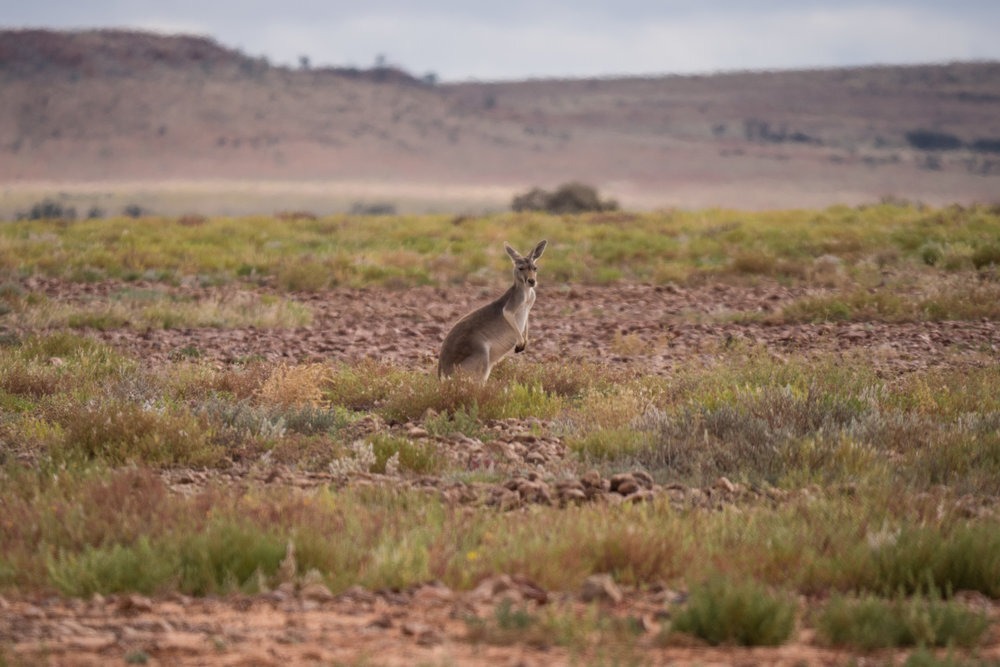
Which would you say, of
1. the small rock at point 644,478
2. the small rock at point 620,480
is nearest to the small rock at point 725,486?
the small rock at point 644,478

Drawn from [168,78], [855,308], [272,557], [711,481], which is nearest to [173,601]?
[272,557]

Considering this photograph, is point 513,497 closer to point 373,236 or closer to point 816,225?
point 373,236

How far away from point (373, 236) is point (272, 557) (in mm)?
22373

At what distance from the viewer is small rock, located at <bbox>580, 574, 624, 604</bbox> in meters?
4.64

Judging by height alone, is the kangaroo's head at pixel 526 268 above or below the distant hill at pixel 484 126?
below

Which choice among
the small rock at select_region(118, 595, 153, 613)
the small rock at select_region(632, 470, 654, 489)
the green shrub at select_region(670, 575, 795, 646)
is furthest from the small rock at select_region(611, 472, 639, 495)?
the small rock at select_region(118, 595, 153, 613)

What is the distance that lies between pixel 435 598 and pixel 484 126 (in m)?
96.8

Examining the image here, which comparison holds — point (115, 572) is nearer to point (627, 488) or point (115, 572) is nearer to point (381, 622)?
point (381, 622)

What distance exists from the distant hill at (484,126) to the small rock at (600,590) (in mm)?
75981

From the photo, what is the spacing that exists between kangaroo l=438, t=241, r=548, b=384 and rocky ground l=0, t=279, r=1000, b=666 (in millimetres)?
955

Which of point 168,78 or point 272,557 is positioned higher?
point 168,78

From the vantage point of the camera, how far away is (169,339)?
1298 centimetres

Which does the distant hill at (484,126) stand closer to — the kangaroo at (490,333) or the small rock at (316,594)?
the kangaroo at (490,333)

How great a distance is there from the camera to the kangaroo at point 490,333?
9.40 metres
